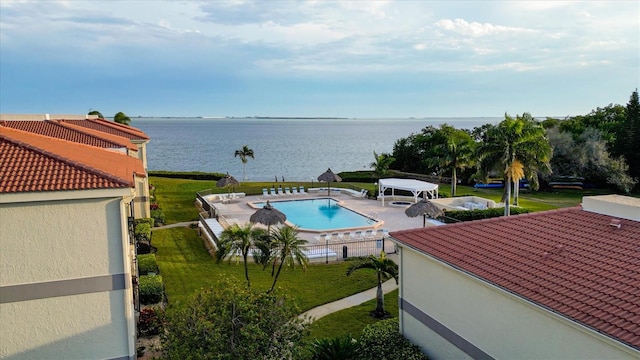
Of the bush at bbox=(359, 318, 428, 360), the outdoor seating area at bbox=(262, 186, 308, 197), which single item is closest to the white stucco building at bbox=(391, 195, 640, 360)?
the bush at bbox=(359, 318, 428, 360)

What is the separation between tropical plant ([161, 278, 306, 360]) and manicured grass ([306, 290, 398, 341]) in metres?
5.02

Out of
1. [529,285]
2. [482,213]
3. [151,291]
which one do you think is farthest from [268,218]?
[529,285]

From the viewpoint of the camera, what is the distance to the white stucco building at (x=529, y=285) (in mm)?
9094

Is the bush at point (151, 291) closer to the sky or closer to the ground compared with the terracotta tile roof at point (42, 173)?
closer to the ground

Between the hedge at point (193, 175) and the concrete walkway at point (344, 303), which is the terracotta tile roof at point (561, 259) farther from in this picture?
the hedge at point (193, 175)

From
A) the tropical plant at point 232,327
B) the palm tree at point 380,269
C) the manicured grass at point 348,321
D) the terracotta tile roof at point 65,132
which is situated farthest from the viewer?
the terracotta tile roof at point 65,132

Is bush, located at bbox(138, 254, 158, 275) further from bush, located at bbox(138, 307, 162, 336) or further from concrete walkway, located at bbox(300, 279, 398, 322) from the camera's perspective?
concrete walkway, located at bbox(300, 279, 398, 322)

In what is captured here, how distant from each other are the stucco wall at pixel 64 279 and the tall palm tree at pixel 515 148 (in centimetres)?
2464

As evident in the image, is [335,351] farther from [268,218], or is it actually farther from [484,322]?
[268,218]

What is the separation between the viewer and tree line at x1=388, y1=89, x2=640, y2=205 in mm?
29141

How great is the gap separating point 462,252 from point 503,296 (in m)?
2.20

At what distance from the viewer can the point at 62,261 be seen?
10.7 metres

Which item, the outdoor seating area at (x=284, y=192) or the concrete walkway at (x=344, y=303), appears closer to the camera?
the concrete walkway at (x=344, y=303)

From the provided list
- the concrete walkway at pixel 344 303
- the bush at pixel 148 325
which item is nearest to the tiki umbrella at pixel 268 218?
the concrete walkway at pixel 344 303
